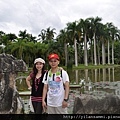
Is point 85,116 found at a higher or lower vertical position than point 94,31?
lower

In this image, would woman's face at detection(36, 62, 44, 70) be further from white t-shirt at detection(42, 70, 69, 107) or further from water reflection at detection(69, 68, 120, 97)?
water reflection at detection(69, 68, 120, 97)

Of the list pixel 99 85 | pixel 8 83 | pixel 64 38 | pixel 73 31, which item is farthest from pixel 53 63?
pixel 64 38

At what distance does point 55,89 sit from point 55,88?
14 mm

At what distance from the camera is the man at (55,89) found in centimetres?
339

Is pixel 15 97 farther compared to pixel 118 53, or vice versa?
pixel 118 53

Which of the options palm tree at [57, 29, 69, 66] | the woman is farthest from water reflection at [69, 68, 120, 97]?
palm tree at [57, 29, 69, 66]

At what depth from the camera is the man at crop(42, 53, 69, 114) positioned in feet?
11.1

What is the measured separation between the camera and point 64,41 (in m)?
44.6

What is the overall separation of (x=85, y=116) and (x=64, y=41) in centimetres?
4111

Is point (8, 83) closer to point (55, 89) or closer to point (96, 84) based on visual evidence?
point (55, 89)

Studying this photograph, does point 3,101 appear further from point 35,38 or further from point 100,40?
point 35,38

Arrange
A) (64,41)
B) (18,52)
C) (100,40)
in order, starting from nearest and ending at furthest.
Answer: (18,52) → (64,41) → (100,40)

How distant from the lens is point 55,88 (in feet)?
11.2

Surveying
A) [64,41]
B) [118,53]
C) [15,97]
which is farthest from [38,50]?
[15,97]
